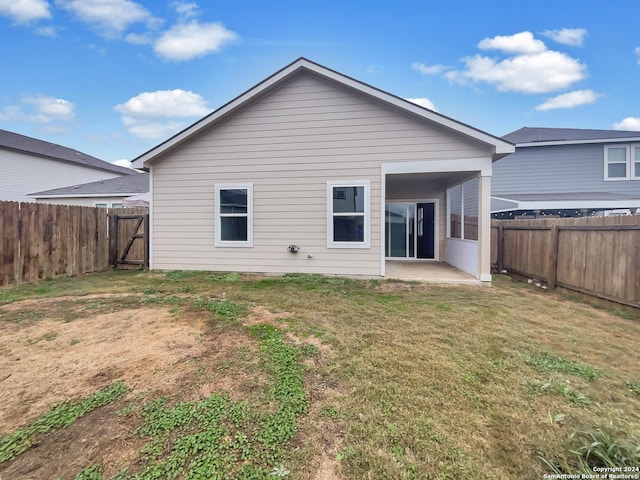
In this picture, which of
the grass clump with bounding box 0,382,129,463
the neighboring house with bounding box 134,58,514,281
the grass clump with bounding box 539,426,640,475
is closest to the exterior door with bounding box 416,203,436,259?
the neighboring house with bounding box 134,58,514,281

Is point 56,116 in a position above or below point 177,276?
above

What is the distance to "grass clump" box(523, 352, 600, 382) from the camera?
9.70ft

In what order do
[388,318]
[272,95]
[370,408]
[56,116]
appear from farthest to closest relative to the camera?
[56,116], [272,95], [388,318], [370,408]

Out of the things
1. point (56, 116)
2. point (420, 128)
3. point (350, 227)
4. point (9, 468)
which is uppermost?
point (56, 116)

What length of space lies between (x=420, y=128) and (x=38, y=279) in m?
10.2

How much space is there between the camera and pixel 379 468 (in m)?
1.77

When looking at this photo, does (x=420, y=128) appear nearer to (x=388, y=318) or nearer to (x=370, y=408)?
(x=388, y=318)

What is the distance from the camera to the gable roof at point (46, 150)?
63.6 ft

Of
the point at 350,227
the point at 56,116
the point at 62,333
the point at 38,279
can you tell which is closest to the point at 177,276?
the point at 38,279

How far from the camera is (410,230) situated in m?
11.0

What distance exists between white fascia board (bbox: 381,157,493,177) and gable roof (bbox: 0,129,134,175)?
78.7 ft

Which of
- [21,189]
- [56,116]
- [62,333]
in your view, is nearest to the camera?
[62,333]

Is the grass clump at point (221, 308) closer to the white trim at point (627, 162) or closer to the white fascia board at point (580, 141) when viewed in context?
the white fascia board at point (580, 141)

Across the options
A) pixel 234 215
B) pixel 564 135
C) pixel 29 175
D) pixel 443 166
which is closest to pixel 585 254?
Answer: pixel 443 166
